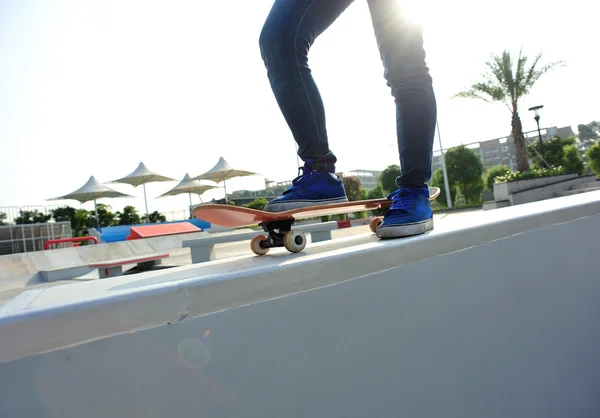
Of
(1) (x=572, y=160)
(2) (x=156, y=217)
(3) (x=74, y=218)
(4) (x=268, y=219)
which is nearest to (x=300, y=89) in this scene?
(4) (x=268, y=219)

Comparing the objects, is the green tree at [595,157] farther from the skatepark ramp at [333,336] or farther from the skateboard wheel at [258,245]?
the skateboard wheel at [258,245]

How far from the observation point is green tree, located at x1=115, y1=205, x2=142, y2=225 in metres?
26.6

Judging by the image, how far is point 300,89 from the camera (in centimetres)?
142

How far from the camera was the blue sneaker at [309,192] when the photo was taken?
53.8 inches

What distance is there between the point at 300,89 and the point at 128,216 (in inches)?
1100

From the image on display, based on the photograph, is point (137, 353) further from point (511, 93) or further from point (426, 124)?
point (511, 93)

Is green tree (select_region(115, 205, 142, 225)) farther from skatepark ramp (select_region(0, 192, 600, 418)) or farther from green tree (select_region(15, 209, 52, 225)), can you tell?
skatepark ramp (select_region(0, 192, 600, 418))

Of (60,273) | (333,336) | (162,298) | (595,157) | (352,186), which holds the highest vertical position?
(352,186)

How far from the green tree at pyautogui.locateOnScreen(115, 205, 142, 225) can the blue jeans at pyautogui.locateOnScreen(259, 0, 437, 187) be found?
2748 cm

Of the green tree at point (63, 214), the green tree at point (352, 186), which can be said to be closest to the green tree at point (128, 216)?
the green tree at point (63, 214)

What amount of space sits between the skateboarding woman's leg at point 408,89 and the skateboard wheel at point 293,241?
41 centimetres

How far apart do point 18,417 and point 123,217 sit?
94.4ft

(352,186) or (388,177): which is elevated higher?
(388,177)

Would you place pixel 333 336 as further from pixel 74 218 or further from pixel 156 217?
pixel 156 217
